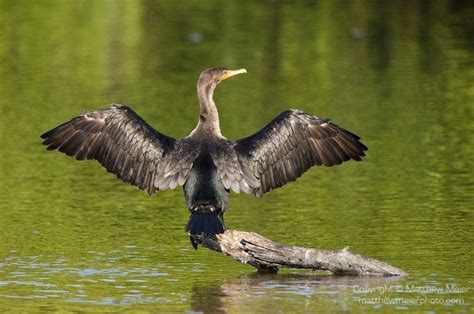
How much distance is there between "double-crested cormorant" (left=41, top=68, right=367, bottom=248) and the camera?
43.6 feet

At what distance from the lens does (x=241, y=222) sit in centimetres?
1593

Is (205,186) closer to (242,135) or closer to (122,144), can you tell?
(122,144)

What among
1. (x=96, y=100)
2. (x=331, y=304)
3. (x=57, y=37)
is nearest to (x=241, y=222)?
(x=331, y=304)

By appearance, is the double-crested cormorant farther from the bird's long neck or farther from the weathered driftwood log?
the weathered driftwood log

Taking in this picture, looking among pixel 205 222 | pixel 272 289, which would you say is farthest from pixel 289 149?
pixel 272 289

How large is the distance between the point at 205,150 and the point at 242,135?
7335 mm

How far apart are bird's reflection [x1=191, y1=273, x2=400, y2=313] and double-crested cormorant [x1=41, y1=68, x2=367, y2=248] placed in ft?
2.02

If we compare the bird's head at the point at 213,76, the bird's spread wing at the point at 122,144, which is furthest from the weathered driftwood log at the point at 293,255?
the bird's head at the point at 213,76

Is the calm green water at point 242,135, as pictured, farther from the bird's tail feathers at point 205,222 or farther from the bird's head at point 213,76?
the bird's head at point 213,76

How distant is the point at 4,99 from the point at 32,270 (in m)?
11.1

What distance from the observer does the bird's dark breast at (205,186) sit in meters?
13.1

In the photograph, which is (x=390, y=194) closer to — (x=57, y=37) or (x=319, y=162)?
(x=319, y=162)

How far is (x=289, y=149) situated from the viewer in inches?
541

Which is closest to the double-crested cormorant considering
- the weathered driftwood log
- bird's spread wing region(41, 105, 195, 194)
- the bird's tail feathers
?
bird's spread wing region(41, 105, 195, 194)
